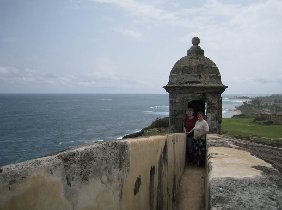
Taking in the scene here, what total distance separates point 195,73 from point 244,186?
8074mm

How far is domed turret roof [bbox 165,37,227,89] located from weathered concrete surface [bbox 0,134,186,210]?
6743 millimetres

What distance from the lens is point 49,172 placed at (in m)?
2.07

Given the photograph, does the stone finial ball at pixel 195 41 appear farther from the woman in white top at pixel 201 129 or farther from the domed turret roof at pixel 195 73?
the woman in white top at pixel 201 129

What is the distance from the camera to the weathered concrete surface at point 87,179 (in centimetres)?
187

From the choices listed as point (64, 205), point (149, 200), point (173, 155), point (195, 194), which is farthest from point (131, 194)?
point (195, 194)

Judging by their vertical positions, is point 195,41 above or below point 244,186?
above

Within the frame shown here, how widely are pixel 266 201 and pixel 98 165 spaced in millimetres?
1132

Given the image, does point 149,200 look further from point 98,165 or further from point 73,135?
point 73,135

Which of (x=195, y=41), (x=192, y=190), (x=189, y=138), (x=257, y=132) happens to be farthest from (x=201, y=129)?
(x=257, y=132)

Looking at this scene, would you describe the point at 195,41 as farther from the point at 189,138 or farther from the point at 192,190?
the point at 192,190

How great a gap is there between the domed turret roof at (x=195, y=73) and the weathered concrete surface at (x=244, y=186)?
6.89 meters

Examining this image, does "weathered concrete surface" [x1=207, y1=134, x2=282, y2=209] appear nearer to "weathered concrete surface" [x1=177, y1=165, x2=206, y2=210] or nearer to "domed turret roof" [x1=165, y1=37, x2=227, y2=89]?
"weathered concrete surface" [x1=177, y1=165, x2=206, y2=210]

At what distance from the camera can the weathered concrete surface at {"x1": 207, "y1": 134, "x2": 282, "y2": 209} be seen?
2.17 metres

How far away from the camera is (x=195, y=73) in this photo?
10.4 metres
